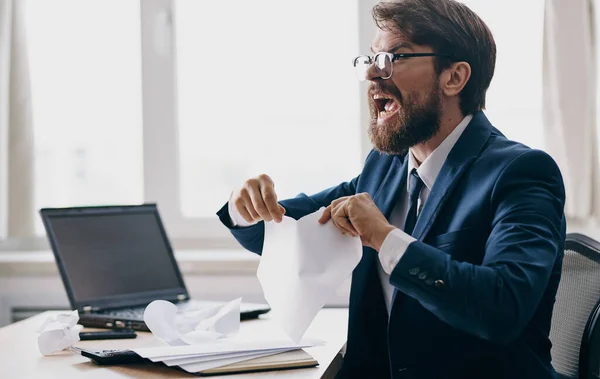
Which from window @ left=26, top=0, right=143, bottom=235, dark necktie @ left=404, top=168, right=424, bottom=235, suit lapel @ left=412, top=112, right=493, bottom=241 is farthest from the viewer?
window @ left=26, top=0, right=143, bottom=235

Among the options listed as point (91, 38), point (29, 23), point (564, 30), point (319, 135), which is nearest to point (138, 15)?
point (91, 38)

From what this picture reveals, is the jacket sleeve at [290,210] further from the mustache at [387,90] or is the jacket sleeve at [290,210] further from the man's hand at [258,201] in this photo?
the mustache at [387,90]

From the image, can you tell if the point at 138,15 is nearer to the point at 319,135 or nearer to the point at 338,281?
the point at 319,135

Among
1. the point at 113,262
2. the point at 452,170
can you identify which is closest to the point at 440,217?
the point at 452,170

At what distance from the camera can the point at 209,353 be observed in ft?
4.63

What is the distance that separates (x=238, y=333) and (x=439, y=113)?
0.67 metres

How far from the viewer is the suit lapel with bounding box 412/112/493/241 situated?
1551 millimetres

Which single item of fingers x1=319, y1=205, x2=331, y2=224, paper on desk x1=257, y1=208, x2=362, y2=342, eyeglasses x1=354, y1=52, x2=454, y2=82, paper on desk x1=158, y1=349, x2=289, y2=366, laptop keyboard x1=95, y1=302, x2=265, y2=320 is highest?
eyeglasses x1=354, y1=52, x2=454, y2=82

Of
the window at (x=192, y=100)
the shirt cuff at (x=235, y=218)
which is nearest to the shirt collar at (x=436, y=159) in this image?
the shirt cuff at (x=235, y=218)

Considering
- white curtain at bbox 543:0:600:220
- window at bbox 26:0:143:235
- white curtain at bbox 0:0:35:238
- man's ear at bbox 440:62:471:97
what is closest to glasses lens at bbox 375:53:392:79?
man's ear at bbox 440:62:471:97

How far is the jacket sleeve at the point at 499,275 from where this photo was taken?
4.22 feet

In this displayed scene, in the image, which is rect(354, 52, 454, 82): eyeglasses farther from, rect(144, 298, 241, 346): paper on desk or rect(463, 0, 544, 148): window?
rect(463, 0, 544, 148): window

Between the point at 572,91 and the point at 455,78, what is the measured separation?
41.3 inches

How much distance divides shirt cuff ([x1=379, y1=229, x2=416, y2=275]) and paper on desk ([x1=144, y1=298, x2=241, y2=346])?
46 cm
